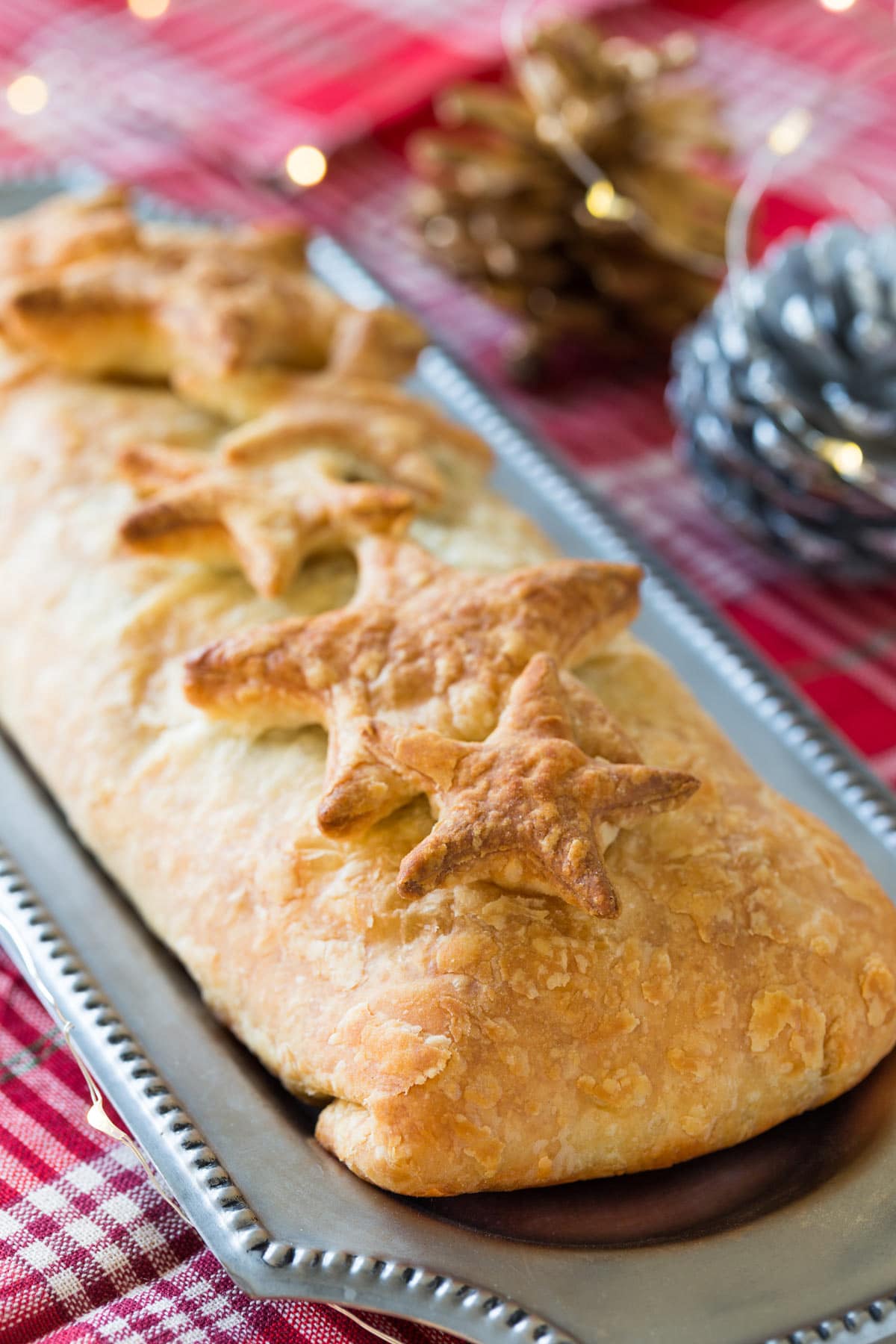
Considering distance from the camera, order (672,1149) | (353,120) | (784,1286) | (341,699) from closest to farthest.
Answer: (784,1286) < (672,1149) < (341,699) < (353,120)

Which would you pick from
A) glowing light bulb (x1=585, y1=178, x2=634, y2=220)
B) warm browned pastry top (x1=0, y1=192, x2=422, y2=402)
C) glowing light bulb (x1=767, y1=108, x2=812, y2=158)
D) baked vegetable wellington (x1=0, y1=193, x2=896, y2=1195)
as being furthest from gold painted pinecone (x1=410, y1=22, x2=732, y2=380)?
baked vegetable wellington (x1=0, y1=193, x2=896, y2=1195)

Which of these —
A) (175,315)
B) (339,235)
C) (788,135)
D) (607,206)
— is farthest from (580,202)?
(175,315)

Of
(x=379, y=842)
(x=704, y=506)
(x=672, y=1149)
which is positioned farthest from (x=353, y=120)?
(x=672, y=1149)

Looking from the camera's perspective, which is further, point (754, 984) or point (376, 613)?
point (376, 613)

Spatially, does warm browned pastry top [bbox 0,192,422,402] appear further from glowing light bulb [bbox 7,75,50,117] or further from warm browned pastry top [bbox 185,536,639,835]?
glowing light bulb [bbox 7,75,50,117]

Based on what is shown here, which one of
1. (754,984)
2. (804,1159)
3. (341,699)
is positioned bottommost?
(804,1159)

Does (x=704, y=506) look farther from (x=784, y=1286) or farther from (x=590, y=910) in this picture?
(x=784, y=1286)
